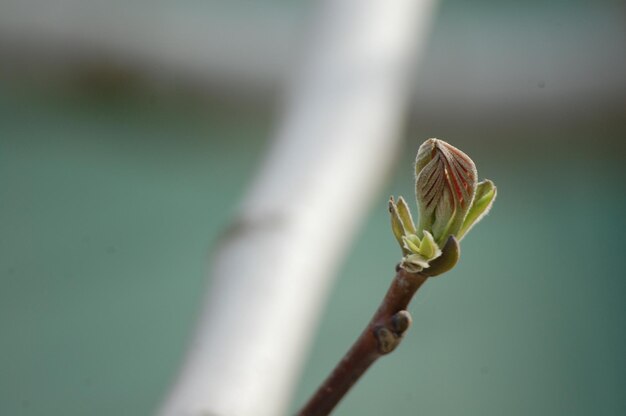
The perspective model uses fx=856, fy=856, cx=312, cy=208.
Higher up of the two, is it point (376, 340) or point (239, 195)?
point (376, 340)

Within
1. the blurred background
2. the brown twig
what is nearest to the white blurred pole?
the brown twig

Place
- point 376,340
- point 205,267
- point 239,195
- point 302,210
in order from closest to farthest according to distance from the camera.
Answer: point 376,340, point 302,210, point 205,267, point 239,195

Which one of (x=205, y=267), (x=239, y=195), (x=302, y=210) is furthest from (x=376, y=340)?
(x=239, y=195)

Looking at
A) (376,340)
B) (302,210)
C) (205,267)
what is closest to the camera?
(376,340)

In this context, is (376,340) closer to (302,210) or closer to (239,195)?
(302,210)

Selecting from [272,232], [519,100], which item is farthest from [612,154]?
[272,232]

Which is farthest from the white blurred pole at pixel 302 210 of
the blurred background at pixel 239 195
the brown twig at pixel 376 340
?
the blurred background at pixel 239 195

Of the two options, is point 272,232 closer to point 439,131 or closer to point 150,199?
point 439,131

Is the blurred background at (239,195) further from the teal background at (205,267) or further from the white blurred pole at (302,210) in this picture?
the white blurred pole at (302,210)
